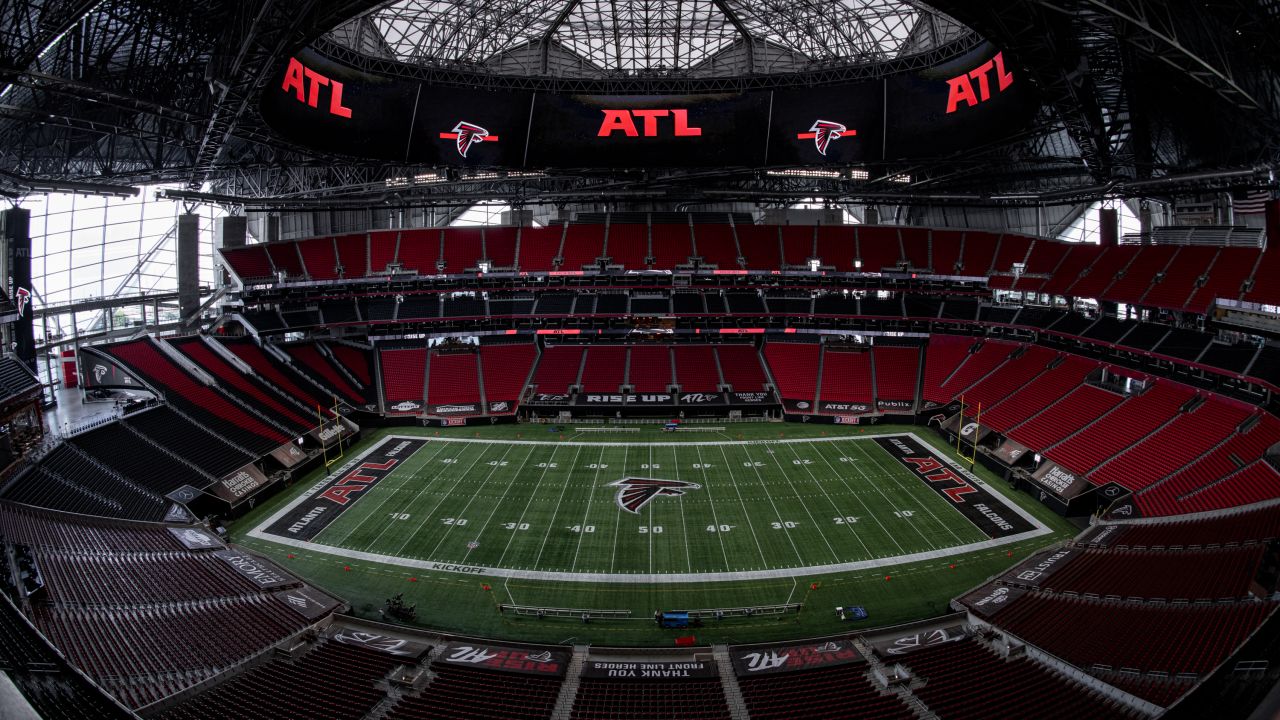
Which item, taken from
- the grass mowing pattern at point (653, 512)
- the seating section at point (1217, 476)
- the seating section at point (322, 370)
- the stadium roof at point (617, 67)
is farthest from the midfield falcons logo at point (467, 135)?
the seating section at point (1217, 476)

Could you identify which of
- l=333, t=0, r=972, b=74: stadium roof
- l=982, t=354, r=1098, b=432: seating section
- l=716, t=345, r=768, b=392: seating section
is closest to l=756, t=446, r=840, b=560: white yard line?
l=716, t=345, r=768, b=392: seating section

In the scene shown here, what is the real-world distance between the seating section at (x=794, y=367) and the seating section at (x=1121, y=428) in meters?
14.8

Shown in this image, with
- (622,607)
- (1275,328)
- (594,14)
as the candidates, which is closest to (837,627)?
(622,607)

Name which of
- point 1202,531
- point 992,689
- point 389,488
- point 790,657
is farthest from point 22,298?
point 1202,531

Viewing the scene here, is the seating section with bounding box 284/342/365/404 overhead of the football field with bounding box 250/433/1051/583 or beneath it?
overhead

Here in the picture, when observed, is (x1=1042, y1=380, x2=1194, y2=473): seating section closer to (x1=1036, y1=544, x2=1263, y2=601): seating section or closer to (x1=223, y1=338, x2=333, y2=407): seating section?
(x1=1036, y1=544, x2=1263, y2=601): seating section

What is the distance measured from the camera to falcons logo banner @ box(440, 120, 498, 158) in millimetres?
43750

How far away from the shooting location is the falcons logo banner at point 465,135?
144 feet

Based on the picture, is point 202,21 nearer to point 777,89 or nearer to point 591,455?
point 591,455

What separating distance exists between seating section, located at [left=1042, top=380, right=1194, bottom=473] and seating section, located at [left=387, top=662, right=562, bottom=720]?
26.3m

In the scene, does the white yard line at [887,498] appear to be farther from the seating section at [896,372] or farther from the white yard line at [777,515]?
the seating section at [896,372]

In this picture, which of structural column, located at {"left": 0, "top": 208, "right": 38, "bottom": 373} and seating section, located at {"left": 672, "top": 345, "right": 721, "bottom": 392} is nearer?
structural column, located at {"left": 0, "top": 208, "right": 38, "bottom": 373}

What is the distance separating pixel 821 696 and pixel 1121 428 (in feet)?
82.5

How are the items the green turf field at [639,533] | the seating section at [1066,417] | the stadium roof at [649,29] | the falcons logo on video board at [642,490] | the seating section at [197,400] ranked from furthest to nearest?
the stadium roof at [649,29], the seating section at [197,400], the seating section at [1066,417], the falcons logo on video board at [642,490], the green turf field at [639,533]
